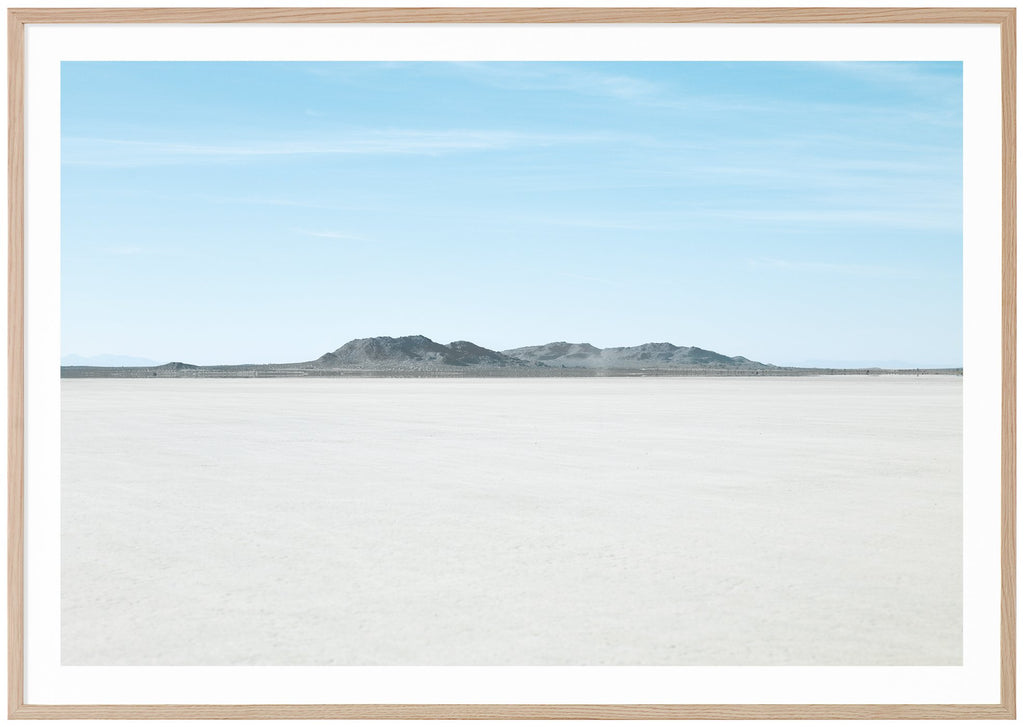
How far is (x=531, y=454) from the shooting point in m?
9.53

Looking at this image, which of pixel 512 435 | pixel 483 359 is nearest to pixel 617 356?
pixel 483 359

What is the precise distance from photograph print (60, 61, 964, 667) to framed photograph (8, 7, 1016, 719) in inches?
1.4

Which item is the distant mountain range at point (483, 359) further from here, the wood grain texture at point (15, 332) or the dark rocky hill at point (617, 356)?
the wood grain texture at point (15, 332)

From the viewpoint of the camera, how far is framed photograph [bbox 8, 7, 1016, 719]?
3727mm

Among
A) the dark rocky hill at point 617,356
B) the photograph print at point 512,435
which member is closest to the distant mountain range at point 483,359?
the dark rocky hill at point 617,356

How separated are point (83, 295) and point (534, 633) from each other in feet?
13.4

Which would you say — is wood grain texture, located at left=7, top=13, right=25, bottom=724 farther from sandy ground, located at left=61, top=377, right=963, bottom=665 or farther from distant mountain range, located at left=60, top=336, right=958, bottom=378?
distant mountain range, located at left=60, top=336, right=958, bottom=378

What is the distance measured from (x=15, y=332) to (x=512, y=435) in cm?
806

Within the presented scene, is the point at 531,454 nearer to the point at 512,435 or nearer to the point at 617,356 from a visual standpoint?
the point at 512,435
